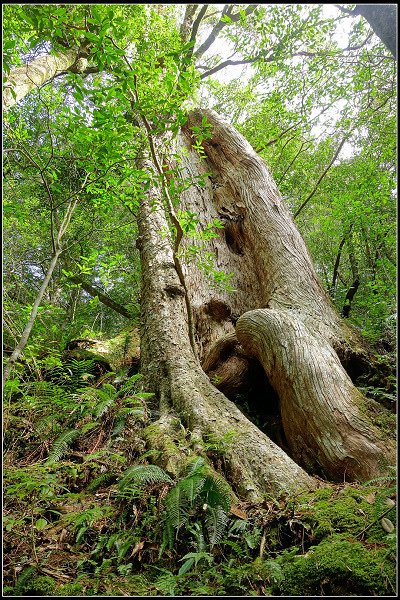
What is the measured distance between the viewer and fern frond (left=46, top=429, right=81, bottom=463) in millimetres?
2992

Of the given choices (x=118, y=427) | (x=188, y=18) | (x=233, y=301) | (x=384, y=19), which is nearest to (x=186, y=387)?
(x=118, y=427)

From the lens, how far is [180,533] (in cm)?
222

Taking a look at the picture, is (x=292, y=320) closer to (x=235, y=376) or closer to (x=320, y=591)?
(x=235, y=376)

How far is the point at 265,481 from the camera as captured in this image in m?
2.72

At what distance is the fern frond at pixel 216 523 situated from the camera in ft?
6.86

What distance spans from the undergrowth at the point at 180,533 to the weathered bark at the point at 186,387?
18 cm

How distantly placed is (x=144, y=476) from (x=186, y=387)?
1.27 m

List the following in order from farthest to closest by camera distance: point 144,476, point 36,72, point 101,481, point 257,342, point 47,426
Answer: point 36,72
point 257,342
point 47,426
point 101,481
point 144,476

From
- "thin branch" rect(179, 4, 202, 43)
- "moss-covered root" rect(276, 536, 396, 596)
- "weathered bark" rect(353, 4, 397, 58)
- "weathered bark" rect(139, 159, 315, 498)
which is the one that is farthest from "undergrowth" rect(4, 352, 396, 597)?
"thin branch" rect(179, 4, 202, 43)

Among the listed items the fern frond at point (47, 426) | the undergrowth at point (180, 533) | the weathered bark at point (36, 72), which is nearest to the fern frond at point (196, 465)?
the undergrowth at point (180, 533)

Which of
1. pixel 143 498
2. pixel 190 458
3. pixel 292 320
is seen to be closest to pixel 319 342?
pixel 292 320

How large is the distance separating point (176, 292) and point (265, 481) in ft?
9.51

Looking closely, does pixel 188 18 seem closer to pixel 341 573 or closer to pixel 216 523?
pixel 216 523

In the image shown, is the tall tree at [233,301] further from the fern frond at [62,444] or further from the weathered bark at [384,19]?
the weathered bark at [384,19]
